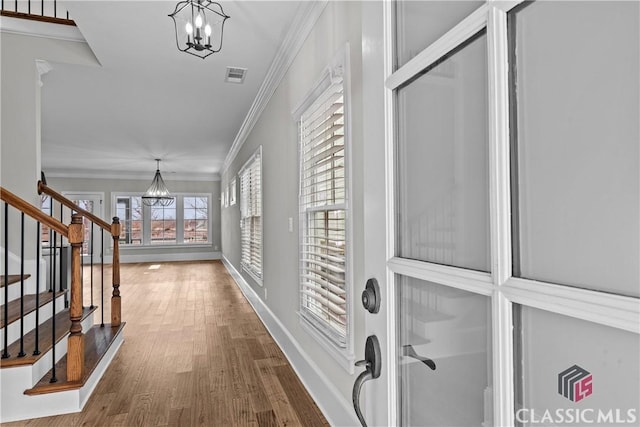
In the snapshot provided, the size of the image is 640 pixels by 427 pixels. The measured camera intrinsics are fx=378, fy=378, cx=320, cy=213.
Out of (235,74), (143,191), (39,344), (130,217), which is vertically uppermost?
(235,74)

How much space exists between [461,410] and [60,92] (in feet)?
16.4

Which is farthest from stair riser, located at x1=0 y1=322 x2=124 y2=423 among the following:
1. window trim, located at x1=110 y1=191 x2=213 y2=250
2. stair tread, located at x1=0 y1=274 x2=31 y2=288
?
window trim, located at x1=110 y1=191 x2=213 y2=250

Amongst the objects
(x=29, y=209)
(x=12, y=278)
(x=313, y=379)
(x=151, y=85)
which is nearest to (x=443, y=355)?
(x=313, y=379)

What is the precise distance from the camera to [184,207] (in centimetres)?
1118

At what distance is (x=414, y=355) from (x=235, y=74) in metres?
3.40

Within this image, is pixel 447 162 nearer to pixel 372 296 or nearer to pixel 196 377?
pixel 372 296

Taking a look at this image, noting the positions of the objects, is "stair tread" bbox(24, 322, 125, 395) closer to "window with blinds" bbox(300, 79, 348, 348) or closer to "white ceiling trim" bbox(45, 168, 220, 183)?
"window with blinds" bbox(300, 79, 348, 348)

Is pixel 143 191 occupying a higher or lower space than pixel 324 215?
higher

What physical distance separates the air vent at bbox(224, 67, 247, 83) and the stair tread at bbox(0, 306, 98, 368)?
98.0 inches

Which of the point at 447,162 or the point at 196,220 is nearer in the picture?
the point at 447,162

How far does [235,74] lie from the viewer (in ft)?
11.8

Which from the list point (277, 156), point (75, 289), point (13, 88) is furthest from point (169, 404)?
point (13, 88)

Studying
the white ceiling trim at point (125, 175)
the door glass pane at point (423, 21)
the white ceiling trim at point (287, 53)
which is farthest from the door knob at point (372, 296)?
the white ceiling trim at point (125, 175)
